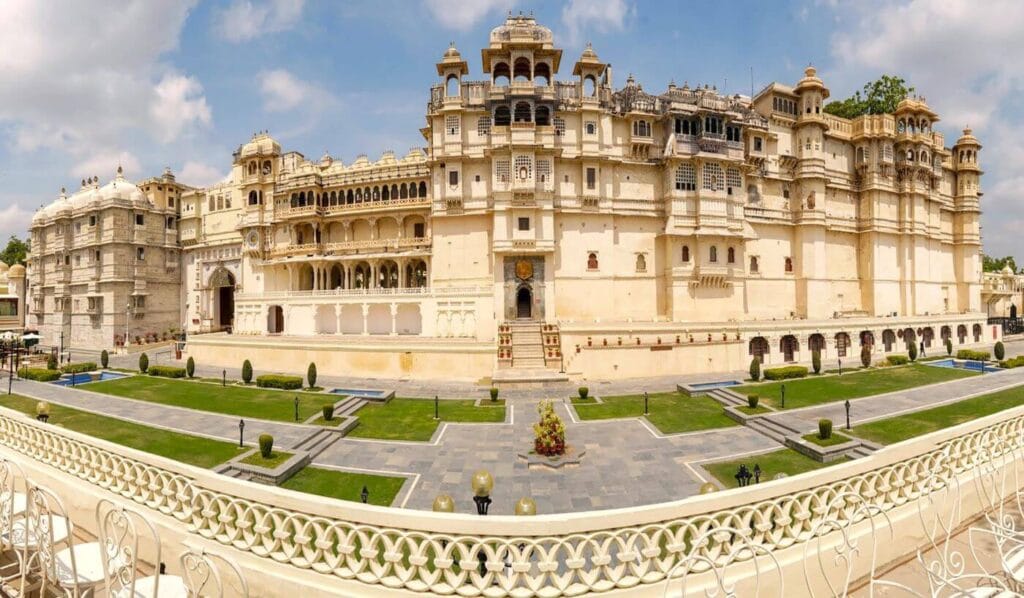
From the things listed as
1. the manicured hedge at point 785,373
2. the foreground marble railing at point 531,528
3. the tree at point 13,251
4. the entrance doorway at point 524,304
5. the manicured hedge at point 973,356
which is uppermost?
the tree at point 13,251

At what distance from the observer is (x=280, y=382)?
2855cm

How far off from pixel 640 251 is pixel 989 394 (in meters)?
24.4

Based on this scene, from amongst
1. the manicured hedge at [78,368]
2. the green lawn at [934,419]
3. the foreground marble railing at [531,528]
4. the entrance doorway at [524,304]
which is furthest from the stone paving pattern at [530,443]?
the entrance doorway at [524,304]

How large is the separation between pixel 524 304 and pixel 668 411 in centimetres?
1780

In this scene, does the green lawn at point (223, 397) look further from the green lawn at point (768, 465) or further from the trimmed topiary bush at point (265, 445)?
the green lawn at point (768, 465)

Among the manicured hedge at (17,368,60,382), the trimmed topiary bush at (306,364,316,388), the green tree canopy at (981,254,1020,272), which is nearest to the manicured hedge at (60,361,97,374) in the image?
the manicured hedge at (17,368,60,382)

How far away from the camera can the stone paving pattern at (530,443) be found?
1395 cm

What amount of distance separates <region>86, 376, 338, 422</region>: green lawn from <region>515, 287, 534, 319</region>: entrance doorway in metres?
17.2

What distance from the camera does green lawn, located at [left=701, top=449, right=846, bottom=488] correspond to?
15109 millimetres

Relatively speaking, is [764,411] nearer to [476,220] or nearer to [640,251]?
[640,251]

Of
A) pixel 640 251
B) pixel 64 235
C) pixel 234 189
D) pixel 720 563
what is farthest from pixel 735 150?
pixel 64 235

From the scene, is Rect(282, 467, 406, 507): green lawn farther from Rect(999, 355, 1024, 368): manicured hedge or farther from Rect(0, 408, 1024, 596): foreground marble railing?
Rect(999, 355, 1024, 368): manicured hedge

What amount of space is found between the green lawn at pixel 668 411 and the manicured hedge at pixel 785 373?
770cm

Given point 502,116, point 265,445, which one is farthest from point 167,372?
point 502,116
